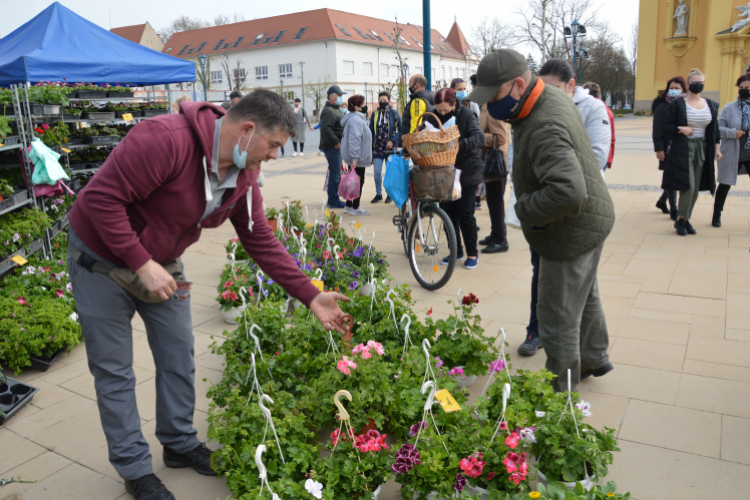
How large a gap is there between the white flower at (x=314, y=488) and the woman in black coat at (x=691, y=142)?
6164 millimetres

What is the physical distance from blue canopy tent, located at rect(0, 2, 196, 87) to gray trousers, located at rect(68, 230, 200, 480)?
211 inches

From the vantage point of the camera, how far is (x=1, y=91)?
18.9 feet

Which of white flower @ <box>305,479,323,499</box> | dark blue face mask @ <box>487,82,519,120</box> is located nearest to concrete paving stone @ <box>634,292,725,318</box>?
dark blue face mask @ <box>487,82,519,120</box>

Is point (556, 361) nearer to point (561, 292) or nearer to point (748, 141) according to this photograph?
point (561, 292)

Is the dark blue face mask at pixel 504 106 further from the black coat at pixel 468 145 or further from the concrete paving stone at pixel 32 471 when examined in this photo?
the black coat at pixel 468 145

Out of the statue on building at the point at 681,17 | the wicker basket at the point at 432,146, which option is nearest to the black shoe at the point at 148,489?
the wicker basket at the point at 432,146

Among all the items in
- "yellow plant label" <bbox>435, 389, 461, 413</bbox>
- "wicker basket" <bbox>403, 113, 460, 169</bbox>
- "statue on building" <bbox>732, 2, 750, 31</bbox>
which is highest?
"statue on building" <bbox>732, 2, 750, 31</bbox>

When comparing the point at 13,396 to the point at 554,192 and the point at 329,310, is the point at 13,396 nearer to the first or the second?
the point at 329,310

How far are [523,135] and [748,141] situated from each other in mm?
5629

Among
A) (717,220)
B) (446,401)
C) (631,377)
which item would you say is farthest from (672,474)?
(717,220)

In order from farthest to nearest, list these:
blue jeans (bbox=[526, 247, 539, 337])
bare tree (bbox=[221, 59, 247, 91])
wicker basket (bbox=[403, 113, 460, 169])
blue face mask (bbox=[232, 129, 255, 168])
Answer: bare tree (bbox=[221, 59, 247, 91]) → wicker basket (bbox=[403, 113, 460, 169]) → blue jeans (bbox=[526, 247, 539, 337]) → blue face mask (bbox=[232, 129, 255, 168])

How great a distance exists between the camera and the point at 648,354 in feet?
12.4

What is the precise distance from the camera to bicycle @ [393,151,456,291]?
A: 207 inches

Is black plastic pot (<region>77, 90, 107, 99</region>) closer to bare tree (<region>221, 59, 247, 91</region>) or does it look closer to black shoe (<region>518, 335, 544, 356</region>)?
black shoe (<region>518, 335, 544, 356</region>)
